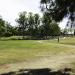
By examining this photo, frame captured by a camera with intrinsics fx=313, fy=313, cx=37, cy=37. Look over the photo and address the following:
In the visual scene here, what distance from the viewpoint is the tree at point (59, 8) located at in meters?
20.6

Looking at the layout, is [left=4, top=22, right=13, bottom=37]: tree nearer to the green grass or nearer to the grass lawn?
the grass lawn

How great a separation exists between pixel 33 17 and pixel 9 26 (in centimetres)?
1225

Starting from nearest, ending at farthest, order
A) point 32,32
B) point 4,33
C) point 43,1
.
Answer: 1. point 43,1
2. point 4,33
3. point 32,32

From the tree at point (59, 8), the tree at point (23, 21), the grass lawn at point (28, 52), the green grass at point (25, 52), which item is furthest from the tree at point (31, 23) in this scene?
the tree at point (59, 8)

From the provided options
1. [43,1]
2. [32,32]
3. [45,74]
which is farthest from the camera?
[32,32]

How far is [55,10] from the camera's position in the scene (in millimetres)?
21750

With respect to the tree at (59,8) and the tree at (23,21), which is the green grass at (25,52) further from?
the tree at (23,21)

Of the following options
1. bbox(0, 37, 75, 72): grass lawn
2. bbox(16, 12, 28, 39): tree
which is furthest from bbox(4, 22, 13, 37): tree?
bbox(0, 37, 75, 72): grass lawn

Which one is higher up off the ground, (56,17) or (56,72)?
(56,17)

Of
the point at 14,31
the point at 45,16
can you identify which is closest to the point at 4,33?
the point at 14,31

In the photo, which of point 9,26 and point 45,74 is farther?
point 9,26

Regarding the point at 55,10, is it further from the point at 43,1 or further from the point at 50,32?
the point at 50,32

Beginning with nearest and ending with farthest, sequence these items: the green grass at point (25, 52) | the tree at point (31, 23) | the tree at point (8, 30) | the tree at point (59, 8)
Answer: the tree at point (59, 8) < the green grass at point (25, 52) < the tree at point (8, 30) < the tree at point (31, 23)

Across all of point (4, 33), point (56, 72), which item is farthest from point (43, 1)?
point (4, 33)
